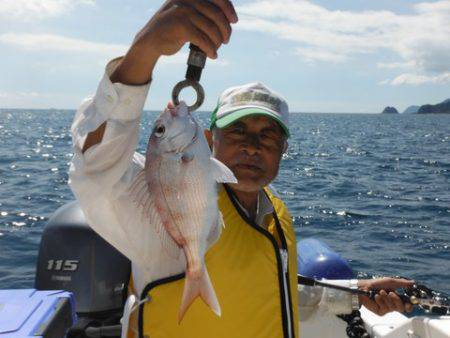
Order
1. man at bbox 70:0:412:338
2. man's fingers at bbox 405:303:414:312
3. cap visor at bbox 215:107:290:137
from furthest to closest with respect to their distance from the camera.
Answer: man's fingers at bbox 405:303:414:312, cap visor at bbox 215:107:290:137, man at bbox 70:0:412:338

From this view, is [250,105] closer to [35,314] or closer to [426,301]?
[35,314]

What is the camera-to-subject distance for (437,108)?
181 m

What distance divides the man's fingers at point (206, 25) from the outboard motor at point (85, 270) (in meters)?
2.60

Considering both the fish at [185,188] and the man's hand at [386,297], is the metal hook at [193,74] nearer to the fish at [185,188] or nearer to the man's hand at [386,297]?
the fish at [185,188]

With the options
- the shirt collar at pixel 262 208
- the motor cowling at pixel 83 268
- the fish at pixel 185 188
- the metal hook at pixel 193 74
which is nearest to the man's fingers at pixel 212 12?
the metal hook at pixel 193 74

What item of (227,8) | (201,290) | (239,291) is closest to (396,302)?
(239,291)

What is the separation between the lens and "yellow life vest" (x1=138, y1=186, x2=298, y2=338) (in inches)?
99.7

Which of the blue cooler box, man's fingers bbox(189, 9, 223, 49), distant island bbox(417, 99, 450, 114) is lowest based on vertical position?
the blue cooler box

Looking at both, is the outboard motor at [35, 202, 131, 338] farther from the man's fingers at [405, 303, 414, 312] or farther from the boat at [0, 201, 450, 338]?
the man's fingers at [405, 303, 414, 312]

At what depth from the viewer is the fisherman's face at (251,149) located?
2988mm

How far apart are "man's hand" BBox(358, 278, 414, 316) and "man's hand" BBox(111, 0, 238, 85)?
2431 mm

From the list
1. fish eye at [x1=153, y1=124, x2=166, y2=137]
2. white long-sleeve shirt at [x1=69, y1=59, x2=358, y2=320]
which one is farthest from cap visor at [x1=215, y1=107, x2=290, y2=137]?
fish eye at [x1=153, y1=124, x2=166, y2=137]

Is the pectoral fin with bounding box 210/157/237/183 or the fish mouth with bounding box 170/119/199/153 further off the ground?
the fish mouth with bounding box 170/119/199/153

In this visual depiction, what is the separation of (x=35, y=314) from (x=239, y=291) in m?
1.10
